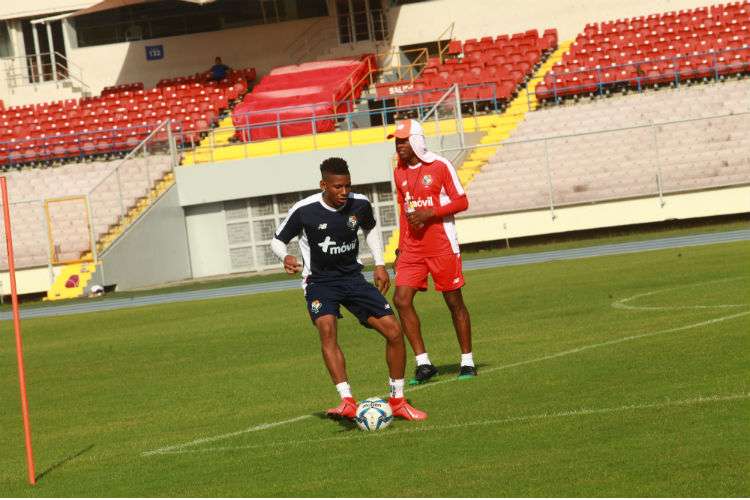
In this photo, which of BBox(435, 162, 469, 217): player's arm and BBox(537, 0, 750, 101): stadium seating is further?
BBox(537, 0, 750, 101): stadium seating

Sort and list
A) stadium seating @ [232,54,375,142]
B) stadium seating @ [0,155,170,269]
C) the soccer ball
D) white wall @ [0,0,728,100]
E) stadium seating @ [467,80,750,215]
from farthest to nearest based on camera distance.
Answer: white wall @ [0,0,728,100] < stadium seating @ [232,54,375,142] < stadium seating @ [0,155,170,269] < stadium seating @ [467,80,750,215] < the soccer ball

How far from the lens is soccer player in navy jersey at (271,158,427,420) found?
986 cm

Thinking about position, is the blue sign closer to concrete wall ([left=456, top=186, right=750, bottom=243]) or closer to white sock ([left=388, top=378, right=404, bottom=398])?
concrete wall ([left=456, top=186, right=750, bottom=243])

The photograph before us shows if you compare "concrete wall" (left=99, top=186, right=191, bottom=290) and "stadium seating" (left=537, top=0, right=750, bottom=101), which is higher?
"stadium seating" (left=537, top=0, right=750, bottom=101)

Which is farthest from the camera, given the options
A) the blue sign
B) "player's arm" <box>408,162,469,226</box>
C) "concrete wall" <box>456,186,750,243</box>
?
the blue sign

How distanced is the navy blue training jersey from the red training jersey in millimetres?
1528

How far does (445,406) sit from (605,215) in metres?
19.8

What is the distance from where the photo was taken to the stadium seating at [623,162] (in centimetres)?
2962

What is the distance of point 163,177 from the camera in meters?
35.5

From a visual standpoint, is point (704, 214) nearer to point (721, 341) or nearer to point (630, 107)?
point (630, 107)

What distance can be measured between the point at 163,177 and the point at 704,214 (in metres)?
14.3

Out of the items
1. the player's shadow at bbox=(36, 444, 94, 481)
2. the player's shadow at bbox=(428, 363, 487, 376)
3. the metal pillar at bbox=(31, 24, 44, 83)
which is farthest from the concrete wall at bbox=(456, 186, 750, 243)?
Answer: the metal pillar at bbox=(31, 24, 44, 83)

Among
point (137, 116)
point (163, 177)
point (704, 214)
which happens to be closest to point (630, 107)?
point (704, 214)

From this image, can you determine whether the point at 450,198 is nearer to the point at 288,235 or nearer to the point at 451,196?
the point at 451,196
